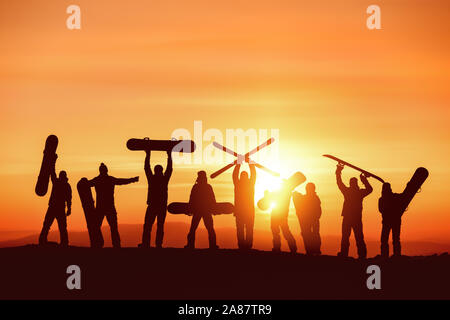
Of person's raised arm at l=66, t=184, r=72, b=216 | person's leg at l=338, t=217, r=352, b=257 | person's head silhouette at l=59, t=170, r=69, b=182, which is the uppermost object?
person's head silhouette at l=59, t=170, r=69, b=182

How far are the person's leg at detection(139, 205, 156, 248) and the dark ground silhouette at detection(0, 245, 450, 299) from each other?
3.81 ft

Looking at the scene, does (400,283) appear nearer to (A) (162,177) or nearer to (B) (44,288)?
(A) (162,177)

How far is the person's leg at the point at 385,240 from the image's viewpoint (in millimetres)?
33281

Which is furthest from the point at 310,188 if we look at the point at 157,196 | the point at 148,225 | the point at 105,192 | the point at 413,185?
the point at 105,192

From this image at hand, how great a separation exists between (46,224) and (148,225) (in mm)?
3643

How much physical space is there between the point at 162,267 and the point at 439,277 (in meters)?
9.11

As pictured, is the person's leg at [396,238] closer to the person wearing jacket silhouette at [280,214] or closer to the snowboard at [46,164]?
the person wearing jacket silhouette at [280,214]

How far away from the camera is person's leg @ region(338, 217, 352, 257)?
109ft

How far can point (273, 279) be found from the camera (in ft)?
94.9

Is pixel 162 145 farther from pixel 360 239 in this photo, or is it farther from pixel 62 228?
pixel 360 239

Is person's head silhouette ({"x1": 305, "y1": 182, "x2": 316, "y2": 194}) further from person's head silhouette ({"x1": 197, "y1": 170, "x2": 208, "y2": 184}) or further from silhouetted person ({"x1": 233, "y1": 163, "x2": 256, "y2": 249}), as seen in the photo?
person's head silhouette ({"x1": 197, "y1": 170, "x2": 208, "y2": 184})

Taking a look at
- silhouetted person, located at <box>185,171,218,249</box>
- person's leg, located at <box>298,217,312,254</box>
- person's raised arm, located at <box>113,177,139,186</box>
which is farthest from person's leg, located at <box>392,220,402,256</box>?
person's raised arm, located at <box>113,177,139,186</box>

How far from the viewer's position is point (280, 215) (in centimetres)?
3325

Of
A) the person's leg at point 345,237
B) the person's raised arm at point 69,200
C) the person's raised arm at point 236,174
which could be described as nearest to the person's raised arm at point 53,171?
the person's raised arm at point 69,200
